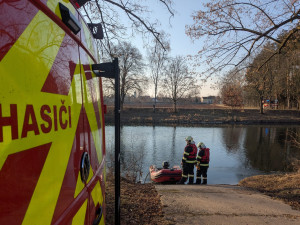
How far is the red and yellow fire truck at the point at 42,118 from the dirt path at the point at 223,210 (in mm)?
3048

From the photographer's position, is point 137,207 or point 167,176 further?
point 167,176

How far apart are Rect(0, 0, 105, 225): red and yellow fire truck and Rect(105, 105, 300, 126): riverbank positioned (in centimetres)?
2737

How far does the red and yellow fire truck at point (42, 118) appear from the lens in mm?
712

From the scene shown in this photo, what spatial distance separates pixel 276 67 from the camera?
8.12 meters

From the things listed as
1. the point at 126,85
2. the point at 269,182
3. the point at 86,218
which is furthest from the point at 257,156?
the point at 126,85

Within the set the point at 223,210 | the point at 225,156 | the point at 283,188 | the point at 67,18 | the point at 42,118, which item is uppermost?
the point at 67,18

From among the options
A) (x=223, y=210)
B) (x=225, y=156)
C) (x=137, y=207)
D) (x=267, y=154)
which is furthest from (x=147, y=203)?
(x=267, y=154)

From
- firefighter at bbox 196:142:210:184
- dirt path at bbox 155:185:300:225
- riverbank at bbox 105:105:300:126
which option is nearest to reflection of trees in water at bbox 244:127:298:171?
firefighter at bbox 196:142:210:184

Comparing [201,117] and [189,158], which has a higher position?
[201,117]

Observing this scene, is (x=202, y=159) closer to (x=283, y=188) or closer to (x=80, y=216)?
(x=283, y=188)

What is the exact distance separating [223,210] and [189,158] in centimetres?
412

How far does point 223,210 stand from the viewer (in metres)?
4.27

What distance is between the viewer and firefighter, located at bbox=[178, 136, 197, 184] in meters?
8.24

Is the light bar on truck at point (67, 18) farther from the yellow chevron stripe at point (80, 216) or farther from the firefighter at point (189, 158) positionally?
the firefighter at point (189, 158)
